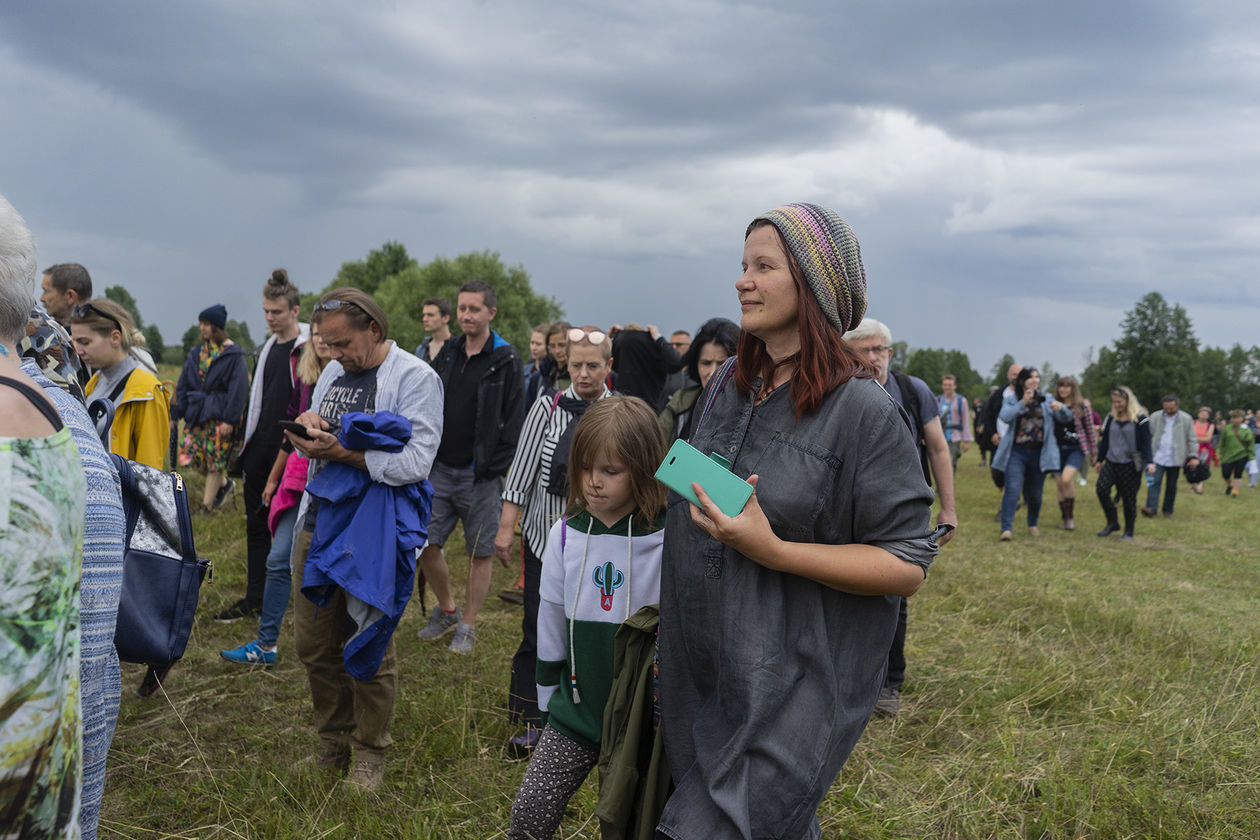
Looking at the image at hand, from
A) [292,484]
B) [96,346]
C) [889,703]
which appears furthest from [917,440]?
[96,346]

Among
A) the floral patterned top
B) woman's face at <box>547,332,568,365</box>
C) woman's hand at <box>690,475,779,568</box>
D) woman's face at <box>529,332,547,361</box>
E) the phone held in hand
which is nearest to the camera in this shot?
the floral patterned top

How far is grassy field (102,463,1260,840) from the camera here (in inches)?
135

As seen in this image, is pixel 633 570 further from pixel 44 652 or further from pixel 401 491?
pixel 44 652

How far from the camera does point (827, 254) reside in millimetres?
1855

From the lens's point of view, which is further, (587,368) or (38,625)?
(587,368)

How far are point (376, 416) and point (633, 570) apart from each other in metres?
1.35

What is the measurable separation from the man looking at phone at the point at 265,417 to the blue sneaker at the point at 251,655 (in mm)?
723

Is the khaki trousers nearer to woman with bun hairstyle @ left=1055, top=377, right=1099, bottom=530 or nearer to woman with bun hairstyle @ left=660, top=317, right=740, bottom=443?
woman with bun hairstyle @ left=660, top=317, right=740, bottom=443

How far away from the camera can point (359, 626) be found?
3414 millimetres

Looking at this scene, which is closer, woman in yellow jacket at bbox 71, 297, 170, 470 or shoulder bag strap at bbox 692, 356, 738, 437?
shoulder bag strap at bbox 692, 356, 738, 437

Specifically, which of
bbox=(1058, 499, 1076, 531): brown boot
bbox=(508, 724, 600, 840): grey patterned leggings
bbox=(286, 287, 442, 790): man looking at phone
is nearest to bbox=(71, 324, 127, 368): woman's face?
bbox=(286, 287, 442, 790): man looking at phone

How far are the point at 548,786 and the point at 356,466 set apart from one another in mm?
1555

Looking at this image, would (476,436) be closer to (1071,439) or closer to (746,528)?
(746,528)

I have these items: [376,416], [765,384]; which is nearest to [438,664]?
[376,416]
